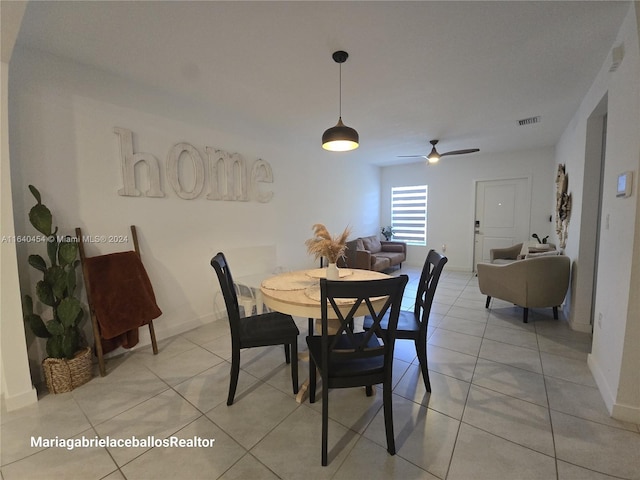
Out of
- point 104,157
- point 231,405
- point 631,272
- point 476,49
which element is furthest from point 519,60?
point 104,157

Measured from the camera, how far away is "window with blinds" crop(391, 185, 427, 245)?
657 centimetres

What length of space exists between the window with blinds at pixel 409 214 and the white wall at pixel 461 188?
126mm

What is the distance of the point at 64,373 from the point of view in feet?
6.60

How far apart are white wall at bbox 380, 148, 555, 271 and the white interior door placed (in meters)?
0.12

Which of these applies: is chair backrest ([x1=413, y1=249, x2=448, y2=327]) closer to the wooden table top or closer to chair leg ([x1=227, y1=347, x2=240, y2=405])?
the wooden table top

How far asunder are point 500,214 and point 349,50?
5.21 meters

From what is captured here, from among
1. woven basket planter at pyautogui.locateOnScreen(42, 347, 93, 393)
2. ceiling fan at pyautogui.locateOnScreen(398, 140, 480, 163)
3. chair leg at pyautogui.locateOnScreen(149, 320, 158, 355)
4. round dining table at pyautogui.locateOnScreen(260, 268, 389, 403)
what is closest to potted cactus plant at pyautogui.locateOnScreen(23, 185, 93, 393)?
woven basket planter at pyautogui.locateOnScreen(42, 347, 93, 393)

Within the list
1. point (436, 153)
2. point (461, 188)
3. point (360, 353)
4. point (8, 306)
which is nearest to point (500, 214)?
point (461, 188)

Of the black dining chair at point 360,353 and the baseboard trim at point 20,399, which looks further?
the baseboard trim at point 20,399

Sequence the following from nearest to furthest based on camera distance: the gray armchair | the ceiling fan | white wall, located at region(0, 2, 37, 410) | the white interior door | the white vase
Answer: white wall, located at region(0, 2, 37, 410)
the white vase
the gray armchair
the ceiling fan
the white interior door

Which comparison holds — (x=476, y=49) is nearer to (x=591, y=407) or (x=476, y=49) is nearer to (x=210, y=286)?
(x=591, y=407)

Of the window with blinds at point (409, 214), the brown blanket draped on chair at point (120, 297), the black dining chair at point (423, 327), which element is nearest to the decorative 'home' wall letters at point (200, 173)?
the brown blanket draped on chair at point (120, 297)

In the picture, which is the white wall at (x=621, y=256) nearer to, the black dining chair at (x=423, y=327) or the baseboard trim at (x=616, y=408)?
the baseboard trim at (x=616, y=408)

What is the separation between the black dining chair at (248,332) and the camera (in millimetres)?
1843
